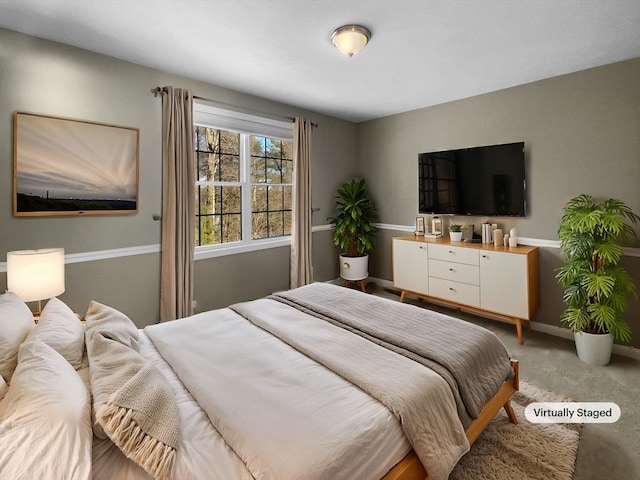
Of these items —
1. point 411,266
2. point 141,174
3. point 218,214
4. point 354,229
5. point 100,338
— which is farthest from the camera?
point 354,229

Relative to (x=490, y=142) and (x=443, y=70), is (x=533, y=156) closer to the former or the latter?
(x=490, y=142)

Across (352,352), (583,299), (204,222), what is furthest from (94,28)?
(583,299)

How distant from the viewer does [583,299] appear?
9.14 feet

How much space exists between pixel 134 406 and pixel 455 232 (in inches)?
142

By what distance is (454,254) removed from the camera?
11.9 feet

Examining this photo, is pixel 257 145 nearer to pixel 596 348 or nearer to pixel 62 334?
pixel 62 334

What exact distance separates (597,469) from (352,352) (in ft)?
4.47

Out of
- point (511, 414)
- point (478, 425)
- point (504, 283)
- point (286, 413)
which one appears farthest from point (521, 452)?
point (504, 283)

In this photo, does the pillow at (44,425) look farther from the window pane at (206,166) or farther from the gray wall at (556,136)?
the gray wall at (556,136)

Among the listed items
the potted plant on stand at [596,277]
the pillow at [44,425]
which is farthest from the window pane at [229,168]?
the potted plant on stand at [596,277]

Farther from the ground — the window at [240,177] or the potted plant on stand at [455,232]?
the window at [240,177]

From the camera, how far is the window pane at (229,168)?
149 inches

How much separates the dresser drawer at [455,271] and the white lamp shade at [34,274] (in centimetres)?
343

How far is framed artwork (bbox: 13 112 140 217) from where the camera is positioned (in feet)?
8.07
